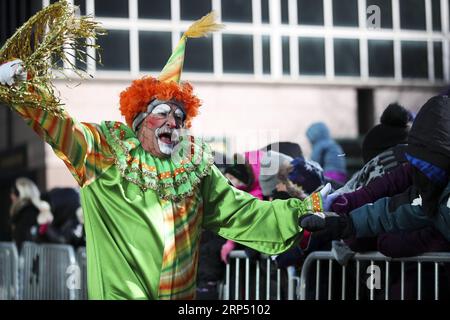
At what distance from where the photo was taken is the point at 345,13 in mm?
20328

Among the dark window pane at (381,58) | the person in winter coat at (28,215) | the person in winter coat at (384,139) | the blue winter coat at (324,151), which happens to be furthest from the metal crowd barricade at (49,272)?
the dark window pane at (381,58)

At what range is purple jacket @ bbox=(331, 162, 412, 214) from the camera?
5.39 metres

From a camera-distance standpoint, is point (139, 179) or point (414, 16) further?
point (414, 16)

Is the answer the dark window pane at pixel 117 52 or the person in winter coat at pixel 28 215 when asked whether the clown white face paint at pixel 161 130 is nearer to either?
the person in winter coat at pixel 28 215

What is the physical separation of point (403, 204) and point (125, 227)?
136 centimetres

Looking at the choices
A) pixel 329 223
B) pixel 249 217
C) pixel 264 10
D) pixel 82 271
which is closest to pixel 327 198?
pixel 329 223

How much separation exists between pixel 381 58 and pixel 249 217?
16.5 m

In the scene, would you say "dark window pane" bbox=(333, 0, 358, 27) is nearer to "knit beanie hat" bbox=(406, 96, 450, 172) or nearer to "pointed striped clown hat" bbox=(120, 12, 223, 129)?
"pointed striped clown hat" bbox=(120, 12, 223, 129)

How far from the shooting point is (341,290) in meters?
6.14

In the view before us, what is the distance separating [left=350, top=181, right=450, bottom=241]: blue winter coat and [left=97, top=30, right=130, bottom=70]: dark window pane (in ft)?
50.0

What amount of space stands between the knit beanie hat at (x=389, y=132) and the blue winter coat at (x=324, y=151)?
2.50 metres

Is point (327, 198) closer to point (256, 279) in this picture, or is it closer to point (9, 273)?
point (256, 279)
